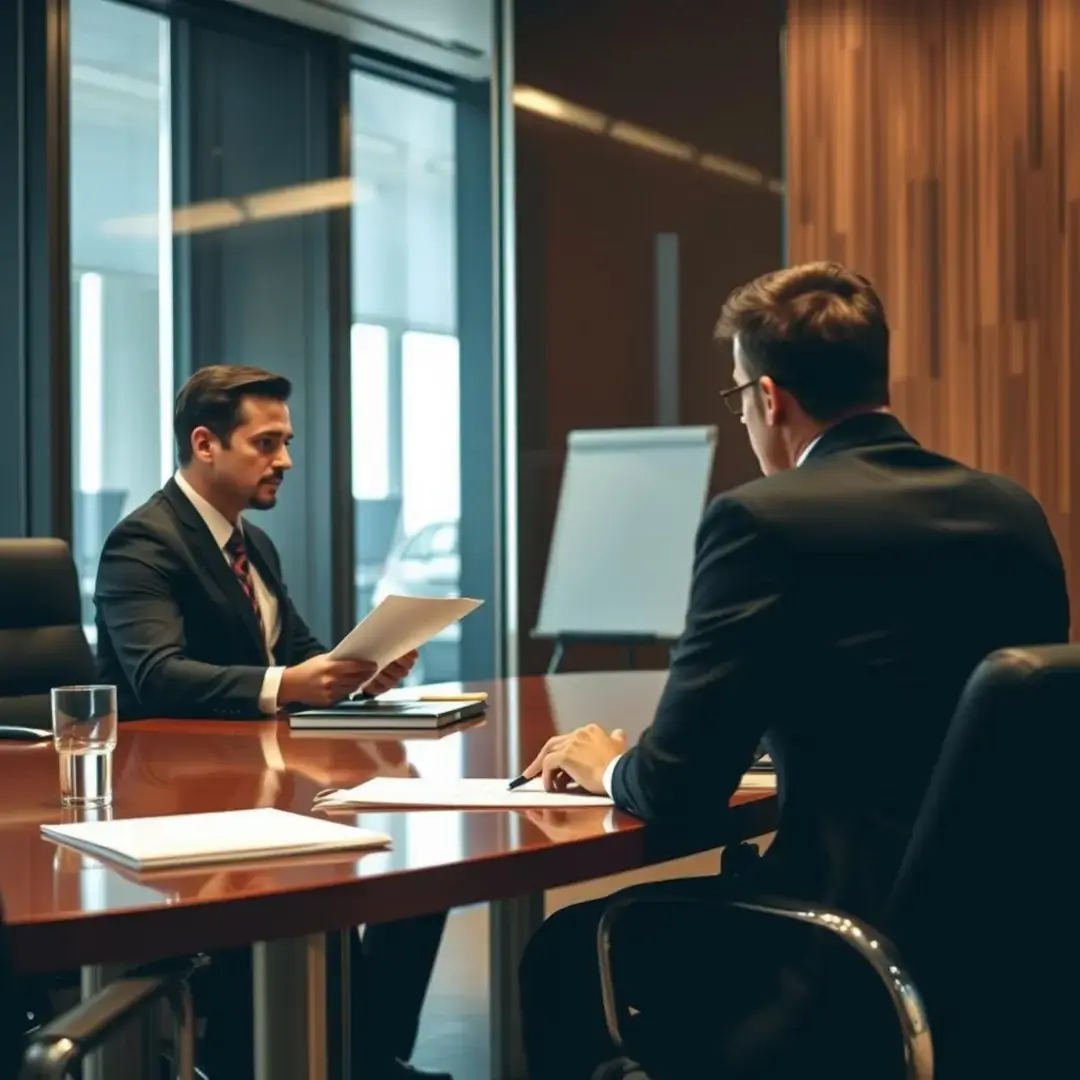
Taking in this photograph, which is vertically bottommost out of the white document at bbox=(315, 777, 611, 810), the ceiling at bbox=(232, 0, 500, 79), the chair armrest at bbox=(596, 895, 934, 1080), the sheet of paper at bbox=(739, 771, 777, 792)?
the chair armrest at bbox=(596, 895, 934, 1080)

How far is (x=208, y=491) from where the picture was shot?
11.3ft

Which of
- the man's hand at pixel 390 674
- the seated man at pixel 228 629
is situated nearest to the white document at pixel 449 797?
the seated man at pixel 228 629

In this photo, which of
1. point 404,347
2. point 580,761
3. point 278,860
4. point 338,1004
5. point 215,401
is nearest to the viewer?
point 278,860

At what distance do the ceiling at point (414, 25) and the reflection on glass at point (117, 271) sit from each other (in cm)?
68

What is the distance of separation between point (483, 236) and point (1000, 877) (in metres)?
6.04

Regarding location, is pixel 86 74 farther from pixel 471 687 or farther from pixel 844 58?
pixel 471 687

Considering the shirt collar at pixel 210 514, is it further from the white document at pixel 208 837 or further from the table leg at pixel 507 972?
the white document at pixel 208 837

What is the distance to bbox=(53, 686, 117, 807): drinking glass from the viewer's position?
1940mm

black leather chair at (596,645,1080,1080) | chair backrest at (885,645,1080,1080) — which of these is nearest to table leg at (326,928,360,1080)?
black leather chair at (596,645,1080,1080)

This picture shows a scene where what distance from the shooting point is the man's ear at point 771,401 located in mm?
1948

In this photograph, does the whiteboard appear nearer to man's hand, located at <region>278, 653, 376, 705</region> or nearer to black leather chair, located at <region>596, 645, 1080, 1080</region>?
man's hand, located at <region>278, 653, 376, 705</region>

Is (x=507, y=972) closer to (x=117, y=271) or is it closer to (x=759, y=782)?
(x=759, y=782)

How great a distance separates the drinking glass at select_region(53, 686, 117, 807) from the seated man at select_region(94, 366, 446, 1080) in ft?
2.50

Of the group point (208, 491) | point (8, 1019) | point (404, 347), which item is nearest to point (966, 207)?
point (404, 347)
